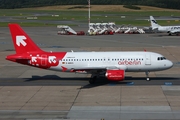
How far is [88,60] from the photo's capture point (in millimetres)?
44125

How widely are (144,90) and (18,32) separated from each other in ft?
51.9

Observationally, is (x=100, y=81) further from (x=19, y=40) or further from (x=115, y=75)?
(x=19, y=40)

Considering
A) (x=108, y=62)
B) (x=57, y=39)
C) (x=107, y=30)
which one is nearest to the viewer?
(x=108, y=62)

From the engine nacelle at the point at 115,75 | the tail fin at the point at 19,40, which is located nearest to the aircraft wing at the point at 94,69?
the engine nacelle at the point at 115,75

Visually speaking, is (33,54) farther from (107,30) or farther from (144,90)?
(107,30)

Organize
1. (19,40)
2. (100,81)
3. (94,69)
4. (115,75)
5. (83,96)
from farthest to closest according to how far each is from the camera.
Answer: (100,81), (19,40), (94,69), (115,75), (83,96)

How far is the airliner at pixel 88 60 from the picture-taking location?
43531 millimetres

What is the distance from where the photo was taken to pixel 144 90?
131 ft

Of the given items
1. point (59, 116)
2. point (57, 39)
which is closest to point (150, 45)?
point (57, 39)

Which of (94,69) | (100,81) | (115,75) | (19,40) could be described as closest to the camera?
(115,75)

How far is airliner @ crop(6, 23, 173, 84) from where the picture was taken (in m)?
43.5

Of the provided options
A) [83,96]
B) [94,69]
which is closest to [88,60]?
[94,69]

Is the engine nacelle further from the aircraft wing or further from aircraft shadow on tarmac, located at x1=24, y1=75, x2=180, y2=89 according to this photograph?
aircraft shadow on tarmac, located at x1=24, y1=75, x2=180, y2=89

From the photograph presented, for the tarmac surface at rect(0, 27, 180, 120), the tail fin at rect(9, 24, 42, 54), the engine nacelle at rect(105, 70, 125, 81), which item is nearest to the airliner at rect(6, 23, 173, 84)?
the tail fin at rect(9, 24, 42, 54)
